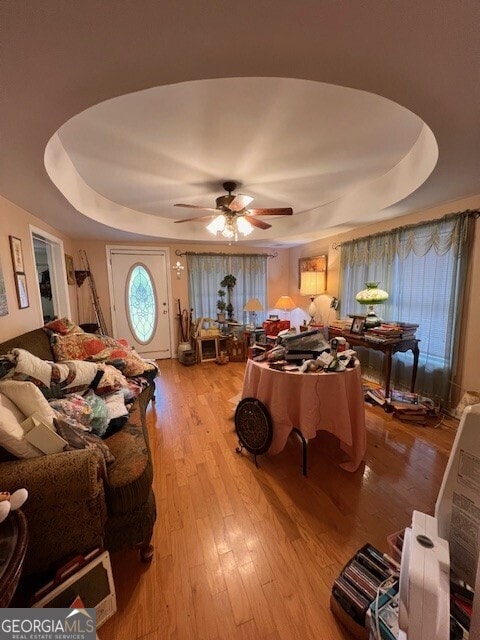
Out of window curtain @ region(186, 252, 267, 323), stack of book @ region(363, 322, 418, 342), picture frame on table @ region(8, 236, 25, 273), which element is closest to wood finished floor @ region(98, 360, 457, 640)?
stack of book @ region(363, 322, 418, 342)

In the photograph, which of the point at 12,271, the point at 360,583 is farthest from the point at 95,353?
the point at 360,583

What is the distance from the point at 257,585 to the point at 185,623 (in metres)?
0.33

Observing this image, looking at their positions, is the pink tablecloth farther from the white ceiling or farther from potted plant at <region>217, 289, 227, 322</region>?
potted plant at <region>217, 289, 227, 322</region>

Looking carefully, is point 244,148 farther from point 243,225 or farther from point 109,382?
point 109,382

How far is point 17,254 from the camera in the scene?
2328 millimetres

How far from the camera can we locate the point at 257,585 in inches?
46.5

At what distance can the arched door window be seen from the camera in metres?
4.59

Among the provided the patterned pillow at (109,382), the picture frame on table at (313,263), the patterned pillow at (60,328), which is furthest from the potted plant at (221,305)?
the patterned pillow at (109,382)

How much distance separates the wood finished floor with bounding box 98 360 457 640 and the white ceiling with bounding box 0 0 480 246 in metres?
2.18

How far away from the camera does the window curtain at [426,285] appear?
8.25ft

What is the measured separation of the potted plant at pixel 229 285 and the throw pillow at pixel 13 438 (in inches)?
153

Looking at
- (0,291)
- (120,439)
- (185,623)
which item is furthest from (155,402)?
(185,623)

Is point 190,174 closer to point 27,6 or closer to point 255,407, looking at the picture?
point 27,6

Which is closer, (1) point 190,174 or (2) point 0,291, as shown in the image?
(2) point 0,291
